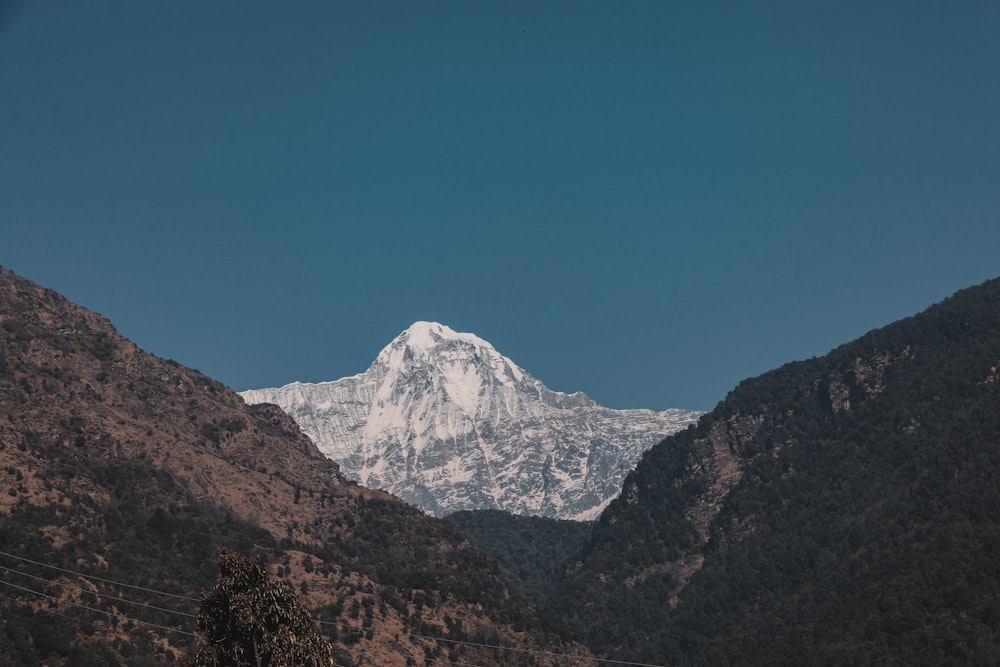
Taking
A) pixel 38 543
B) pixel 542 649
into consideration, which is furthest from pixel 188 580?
pixel 542 649

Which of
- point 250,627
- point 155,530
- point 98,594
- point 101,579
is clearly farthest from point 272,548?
point 250,627

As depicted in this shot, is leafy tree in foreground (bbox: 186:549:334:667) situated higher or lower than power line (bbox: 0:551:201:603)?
lower

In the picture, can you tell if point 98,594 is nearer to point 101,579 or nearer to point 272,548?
point 101,579

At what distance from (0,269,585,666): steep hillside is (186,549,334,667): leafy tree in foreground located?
224 ft

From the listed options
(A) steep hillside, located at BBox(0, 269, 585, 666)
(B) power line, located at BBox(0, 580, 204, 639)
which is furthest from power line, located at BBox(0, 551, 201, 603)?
(B) power line, located at BBox(0, 580, 204, 639)

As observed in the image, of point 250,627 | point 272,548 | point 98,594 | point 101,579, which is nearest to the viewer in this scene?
point 250,627

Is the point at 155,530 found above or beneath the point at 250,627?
above

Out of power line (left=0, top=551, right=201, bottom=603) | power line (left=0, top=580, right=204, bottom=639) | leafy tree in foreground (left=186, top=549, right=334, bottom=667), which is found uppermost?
power line (left=0, top=551, right=201, bottom=603)

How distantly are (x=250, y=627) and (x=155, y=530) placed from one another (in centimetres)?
11617

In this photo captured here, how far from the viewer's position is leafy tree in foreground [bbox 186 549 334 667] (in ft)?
104

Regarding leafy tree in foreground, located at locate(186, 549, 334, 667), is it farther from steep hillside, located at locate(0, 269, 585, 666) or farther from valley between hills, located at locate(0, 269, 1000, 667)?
valley between hills, located at locate(0, 269, 1000, 667)

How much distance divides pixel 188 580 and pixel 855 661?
297 feet

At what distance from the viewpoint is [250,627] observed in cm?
3166

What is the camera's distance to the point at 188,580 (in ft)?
434
